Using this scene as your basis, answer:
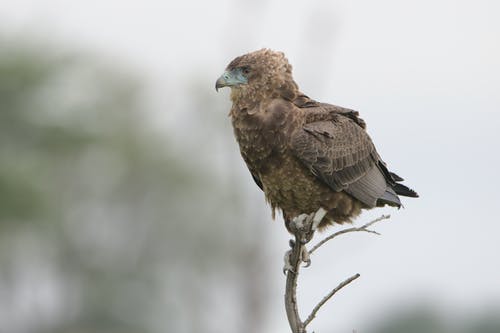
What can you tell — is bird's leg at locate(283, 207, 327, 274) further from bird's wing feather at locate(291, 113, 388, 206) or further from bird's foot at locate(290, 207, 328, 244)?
bird's wing feather at locate(291, 113, 388, 206)

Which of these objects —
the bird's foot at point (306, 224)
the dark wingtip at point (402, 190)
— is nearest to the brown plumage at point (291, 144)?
the bird's foot at point (306, 224)

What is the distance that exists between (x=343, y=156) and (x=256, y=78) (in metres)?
1.08

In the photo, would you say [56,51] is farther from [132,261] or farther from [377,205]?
[377,205]

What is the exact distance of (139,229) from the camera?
70.1m

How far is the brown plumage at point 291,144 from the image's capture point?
12.0m

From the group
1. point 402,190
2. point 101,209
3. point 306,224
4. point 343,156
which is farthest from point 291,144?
point 101,209

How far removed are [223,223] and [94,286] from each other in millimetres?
6865

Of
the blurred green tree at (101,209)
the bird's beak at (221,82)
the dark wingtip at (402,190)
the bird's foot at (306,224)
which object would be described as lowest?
the blurred green tree at (101,209)

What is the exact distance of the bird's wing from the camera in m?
12.1

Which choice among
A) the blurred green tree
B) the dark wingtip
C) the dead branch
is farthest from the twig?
the blurred green tree

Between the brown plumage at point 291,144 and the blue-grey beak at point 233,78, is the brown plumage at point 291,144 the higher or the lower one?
the lower one

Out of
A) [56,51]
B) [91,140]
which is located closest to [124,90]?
[91,140]

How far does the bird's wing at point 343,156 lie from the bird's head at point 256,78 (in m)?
0.41

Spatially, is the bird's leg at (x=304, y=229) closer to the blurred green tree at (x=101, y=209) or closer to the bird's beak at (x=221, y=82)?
the bird's beak at (x=221, y=82)
